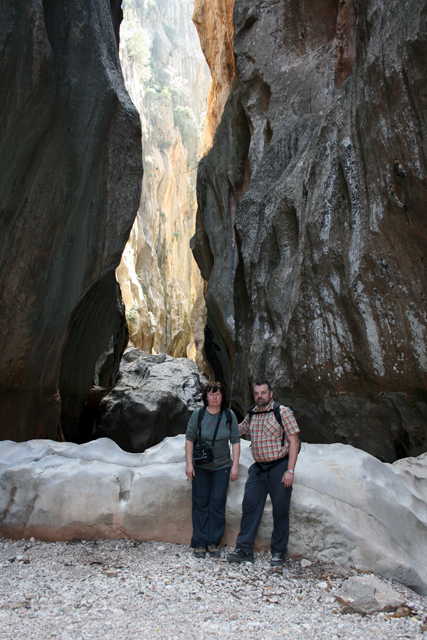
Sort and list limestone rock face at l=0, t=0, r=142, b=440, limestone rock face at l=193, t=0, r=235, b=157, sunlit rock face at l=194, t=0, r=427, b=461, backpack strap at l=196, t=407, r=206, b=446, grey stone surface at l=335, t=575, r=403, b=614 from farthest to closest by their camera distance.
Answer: limestone rock face at l=193, t=0, r=235, b=157
limestone rock face at l=0, t=0, r=142, b=440
sunlit rock face at l=194, t=0, r=427, b=461
backpack strap at l=196, t=407, r=206, b=446
grey stone surface at l=335, t=575, r=403, b=614

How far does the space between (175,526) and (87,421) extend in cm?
841

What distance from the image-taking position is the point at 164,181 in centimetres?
3800

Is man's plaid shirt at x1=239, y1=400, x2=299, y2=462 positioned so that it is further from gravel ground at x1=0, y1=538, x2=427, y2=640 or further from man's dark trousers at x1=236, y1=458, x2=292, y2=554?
gravel ground at x1=0, y1=538, x2=427, y2=640

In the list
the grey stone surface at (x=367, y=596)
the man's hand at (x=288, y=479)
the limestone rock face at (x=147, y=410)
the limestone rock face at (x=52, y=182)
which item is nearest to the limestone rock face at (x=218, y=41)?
the limestone rock face at (x=52, y=182)

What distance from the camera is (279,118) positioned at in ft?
31.7

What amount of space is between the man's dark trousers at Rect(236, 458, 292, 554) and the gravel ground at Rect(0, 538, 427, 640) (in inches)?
6.5

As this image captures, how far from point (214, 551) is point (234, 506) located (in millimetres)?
367

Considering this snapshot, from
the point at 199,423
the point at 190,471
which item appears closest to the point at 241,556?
the point at 190,471

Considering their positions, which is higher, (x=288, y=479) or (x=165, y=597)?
(x=288, y=479)

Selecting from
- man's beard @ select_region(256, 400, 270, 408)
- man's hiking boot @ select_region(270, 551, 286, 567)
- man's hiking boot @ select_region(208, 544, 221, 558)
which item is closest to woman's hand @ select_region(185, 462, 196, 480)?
man's hiking boot @ select_region(208, 544, 221, 558)

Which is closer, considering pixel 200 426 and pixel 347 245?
pixel 200 426

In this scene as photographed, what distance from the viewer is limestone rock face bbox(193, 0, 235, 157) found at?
592 inches

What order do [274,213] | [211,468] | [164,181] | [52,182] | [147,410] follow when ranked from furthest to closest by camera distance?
[164,181], [147,410], [274,213], [52,182], [211,468]

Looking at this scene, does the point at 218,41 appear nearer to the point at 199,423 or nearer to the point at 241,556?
the point at 199,423
